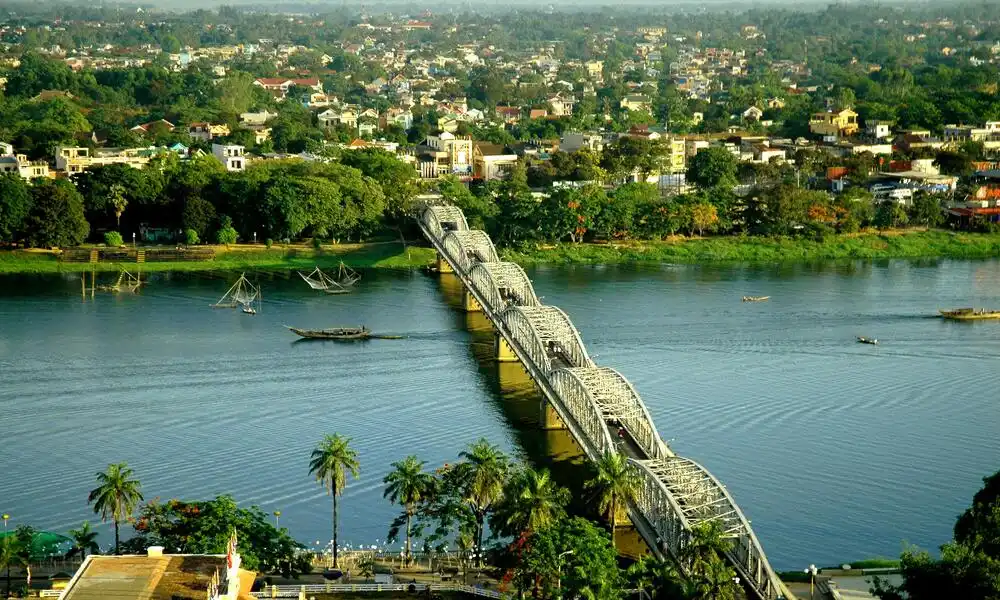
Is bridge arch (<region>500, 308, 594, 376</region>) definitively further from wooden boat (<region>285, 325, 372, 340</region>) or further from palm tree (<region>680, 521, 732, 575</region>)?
palm tree (<region>680, 521, 732, 575</region>)

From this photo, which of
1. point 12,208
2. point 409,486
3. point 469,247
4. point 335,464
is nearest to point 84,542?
point 335,464

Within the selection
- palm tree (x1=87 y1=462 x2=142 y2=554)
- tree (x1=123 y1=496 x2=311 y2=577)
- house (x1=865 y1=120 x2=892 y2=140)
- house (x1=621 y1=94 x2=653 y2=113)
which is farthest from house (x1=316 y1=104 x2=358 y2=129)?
tree (x1=123 y1=496 x2=311 y2=577)

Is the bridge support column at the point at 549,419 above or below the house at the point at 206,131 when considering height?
below

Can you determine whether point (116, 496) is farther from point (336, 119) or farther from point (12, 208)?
point (336, 119)

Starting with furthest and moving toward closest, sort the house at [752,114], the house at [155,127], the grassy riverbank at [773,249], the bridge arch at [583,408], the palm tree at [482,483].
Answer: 1. the house at [752,114]
2. the house at [155,127]
3. the grassy riverbank at [773,249]
4. the bridge arch at [583,408]
5. the palm tree at [482,483]

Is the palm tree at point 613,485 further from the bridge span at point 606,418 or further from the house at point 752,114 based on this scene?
the house at point 752,114

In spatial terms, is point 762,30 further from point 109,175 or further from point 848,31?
point 109,175

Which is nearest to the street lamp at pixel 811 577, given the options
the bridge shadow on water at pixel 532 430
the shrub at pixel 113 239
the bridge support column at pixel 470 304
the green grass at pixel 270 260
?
the bridge shadow on water at pixel 532 430

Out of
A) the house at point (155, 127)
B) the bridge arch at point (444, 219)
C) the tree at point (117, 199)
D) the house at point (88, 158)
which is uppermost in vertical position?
the house at point (155, 127)
